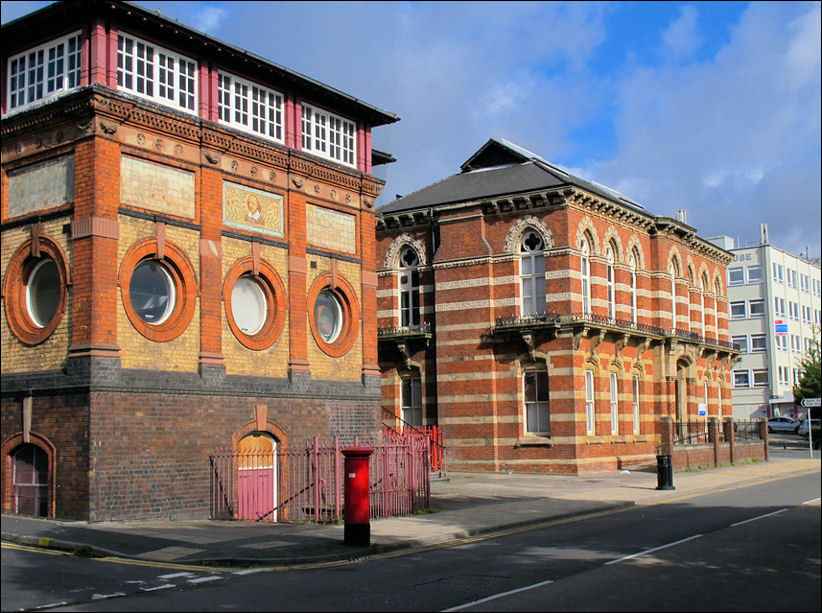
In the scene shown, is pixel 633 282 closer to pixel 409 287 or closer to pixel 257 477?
pixel 409 287

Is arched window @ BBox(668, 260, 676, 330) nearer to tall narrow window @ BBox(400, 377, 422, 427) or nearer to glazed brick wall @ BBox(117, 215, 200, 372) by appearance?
tall narrow window @ BBox(400, 377, 422, 427)

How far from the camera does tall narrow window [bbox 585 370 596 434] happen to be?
33.7 metres

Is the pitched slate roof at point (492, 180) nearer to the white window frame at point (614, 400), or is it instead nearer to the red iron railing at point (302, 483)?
the white window frame at point (614, 400)

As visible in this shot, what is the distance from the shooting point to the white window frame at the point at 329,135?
2508 cm

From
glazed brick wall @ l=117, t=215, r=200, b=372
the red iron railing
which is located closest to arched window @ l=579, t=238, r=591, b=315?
the red iron railing

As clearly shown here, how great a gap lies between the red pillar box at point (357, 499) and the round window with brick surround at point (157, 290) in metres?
6.01

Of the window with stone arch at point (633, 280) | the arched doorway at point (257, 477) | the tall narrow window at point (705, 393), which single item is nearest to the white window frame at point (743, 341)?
the tall narrow window at point (705, 393)

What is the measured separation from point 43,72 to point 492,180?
19953 millimetres

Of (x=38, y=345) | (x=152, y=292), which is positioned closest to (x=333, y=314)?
(x=152, y=292)

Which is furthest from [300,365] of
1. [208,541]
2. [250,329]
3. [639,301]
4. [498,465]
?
[639,301]

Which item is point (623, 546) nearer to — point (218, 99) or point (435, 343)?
point (218, 99)

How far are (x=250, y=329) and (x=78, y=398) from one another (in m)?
5.29

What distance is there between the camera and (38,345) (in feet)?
65.2

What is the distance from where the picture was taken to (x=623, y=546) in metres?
15.5
